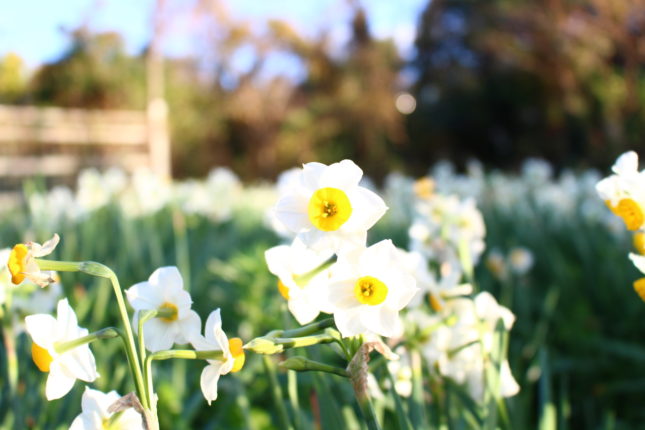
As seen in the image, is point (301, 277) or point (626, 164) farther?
point (626, 164)

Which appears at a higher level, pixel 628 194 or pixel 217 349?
pixel 628 194

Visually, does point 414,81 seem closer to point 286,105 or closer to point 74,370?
point 286,105

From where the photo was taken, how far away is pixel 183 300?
0.59 m

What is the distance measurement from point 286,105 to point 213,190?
43.7 ft

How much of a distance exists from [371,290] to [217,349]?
14cm

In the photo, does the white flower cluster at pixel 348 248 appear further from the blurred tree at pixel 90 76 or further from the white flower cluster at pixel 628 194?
the blurred tree at pixel 90 76

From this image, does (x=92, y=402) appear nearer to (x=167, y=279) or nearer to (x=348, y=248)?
(x=167, y=279)

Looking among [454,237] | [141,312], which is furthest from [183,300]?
[454,237]

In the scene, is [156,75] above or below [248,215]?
above

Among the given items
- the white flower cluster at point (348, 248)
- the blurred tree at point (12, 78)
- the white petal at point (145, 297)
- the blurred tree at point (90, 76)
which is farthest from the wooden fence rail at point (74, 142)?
the white flower cluster at point (348, 248)

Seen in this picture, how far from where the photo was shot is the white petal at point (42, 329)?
0.52 m

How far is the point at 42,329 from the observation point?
53 cm

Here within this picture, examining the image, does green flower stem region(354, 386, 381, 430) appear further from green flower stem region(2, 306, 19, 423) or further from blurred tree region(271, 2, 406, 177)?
blurred tree region(271, 2, 406, 177)

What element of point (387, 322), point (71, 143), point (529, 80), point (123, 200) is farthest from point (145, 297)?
point (529, 80)
